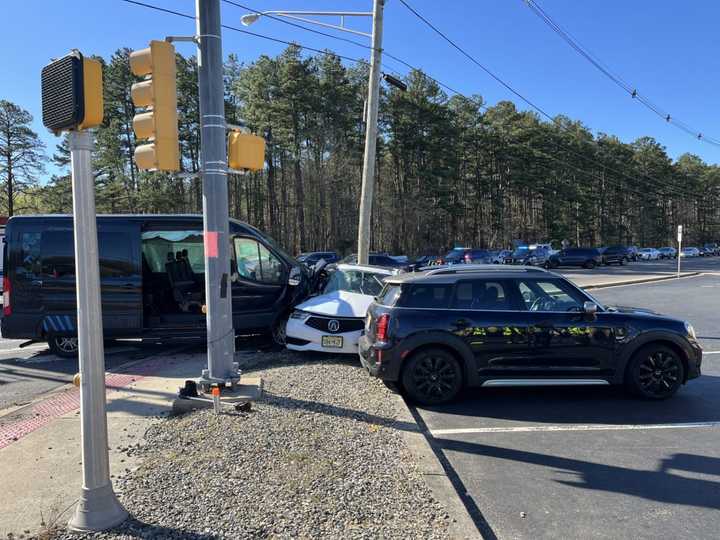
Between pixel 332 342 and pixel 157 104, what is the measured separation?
4.46m

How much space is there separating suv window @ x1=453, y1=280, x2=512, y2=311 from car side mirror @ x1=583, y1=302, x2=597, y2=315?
880 millimetres

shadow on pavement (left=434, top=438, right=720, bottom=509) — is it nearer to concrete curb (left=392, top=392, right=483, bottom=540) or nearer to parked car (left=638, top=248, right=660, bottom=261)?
concrete curb (left=392, top=392, right=483, bottom=540)

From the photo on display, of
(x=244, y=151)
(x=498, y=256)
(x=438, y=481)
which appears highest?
(x=244, y=151)

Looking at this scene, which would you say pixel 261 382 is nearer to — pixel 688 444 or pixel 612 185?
pixel 688 444

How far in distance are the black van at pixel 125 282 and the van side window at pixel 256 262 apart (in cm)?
2

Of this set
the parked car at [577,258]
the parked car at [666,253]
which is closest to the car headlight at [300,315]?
the parked car at [577,258]

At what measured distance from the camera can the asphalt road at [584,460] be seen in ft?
11.4

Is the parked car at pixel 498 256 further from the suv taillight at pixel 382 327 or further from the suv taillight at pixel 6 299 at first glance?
the suv taillight at pixel 6 299

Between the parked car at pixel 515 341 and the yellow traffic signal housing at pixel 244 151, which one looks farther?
the parked car at pixel 515 341

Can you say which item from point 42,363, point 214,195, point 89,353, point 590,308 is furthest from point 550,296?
point 42,363

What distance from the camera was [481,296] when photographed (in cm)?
627

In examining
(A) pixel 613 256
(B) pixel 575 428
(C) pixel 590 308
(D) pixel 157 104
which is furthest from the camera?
(A) pixel 613 256

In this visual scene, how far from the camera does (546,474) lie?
13.9ft

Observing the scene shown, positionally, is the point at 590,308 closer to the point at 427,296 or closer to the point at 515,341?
the point at 515,341
